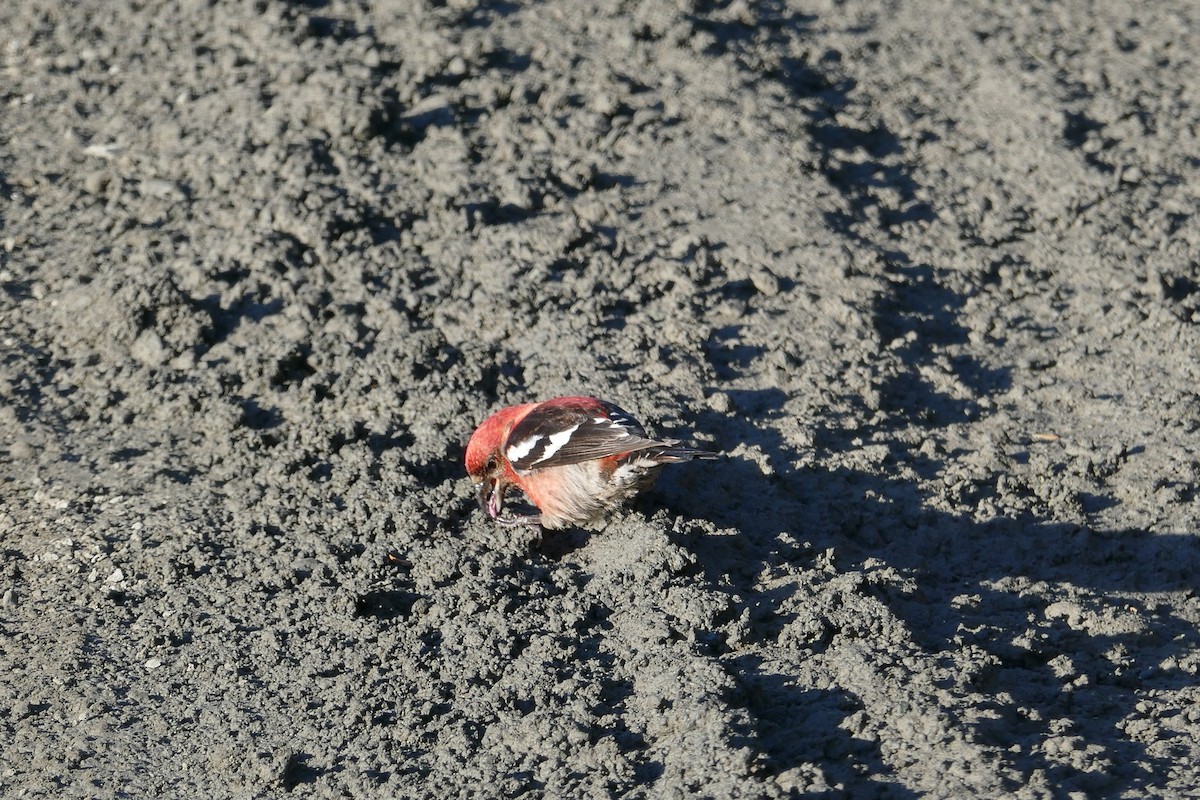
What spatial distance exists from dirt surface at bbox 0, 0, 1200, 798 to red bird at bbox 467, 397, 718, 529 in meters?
0.16

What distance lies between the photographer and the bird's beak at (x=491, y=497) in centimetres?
533

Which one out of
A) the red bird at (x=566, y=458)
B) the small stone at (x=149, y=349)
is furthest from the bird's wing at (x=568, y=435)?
the small stone at (x=149, y=349)

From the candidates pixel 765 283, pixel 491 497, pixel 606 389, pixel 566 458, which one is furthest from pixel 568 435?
pixel 765 283

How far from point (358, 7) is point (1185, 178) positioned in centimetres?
508

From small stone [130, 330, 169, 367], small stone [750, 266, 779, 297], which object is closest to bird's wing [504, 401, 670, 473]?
small stone [750, 266, 779, 297]

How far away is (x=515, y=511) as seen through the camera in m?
5.45

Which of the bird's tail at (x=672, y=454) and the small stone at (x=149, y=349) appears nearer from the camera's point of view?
the bird's tail at (x=672, y=454)

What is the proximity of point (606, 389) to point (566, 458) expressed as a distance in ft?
2.45

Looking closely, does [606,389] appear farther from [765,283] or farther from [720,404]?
[765,283]

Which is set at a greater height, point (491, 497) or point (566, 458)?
point (566, 458)

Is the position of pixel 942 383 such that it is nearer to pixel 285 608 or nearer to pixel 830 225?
pixel 830 225

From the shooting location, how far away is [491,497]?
17.6 ft

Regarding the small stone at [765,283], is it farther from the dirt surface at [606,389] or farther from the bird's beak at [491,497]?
the bird's beak at [491,497]

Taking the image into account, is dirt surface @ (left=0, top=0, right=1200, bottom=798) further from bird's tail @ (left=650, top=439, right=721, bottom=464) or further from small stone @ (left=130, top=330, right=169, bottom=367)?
bird's tail @ (left=650, top=439, right=721, bottom=464)
